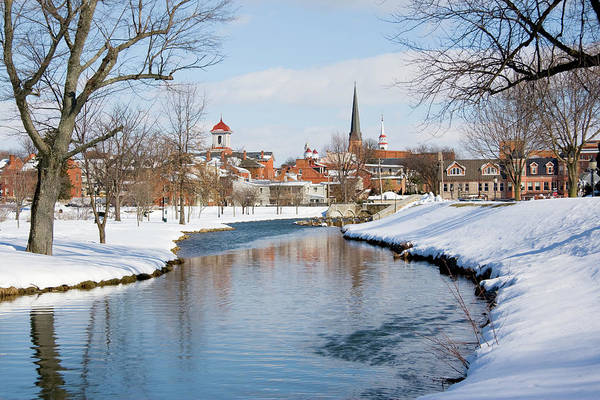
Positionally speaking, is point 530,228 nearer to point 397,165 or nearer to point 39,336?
point 39,336

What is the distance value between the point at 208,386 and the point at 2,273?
10246 millimetres

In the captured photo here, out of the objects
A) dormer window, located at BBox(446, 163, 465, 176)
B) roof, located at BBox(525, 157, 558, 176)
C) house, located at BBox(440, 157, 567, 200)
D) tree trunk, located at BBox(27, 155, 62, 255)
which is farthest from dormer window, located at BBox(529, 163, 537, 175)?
tree trunk, located at BBox(27, 155, 62, 255)

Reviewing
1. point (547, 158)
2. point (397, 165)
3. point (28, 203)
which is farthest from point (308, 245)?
point (397, 165)

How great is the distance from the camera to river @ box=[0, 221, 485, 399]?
8578 mm

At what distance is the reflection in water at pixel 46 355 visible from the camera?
839cm

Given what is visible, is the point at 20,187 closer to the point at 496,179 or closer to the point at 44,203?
the point at 44,203

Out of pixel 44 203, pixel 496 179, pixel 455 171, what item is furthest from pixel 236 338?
pixel 455 171

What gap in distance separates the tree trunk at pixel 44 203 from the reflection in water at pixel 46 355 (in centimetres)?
530

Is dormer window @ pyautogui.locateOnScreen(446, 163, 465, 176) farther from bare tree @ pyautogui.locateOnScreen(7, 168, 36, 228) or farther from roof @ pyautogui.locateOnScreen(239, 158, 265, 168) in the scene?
bare tree @ pyautogui.locateOnScreen(7, 168, 36, 228)

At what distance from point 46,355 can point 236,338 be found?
347cm

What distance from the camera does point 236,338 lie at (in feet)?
37.9

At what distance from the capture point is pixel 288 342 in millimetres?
11172

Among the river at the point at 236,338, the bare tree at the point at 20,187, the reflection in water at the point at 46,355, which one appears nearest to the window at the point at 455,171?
the bare tree at the point at 20,187

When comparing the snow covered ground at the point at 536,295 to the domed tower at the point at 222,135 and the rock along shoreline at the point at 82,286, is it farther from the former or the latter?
the domed tower at the point at 222,135
